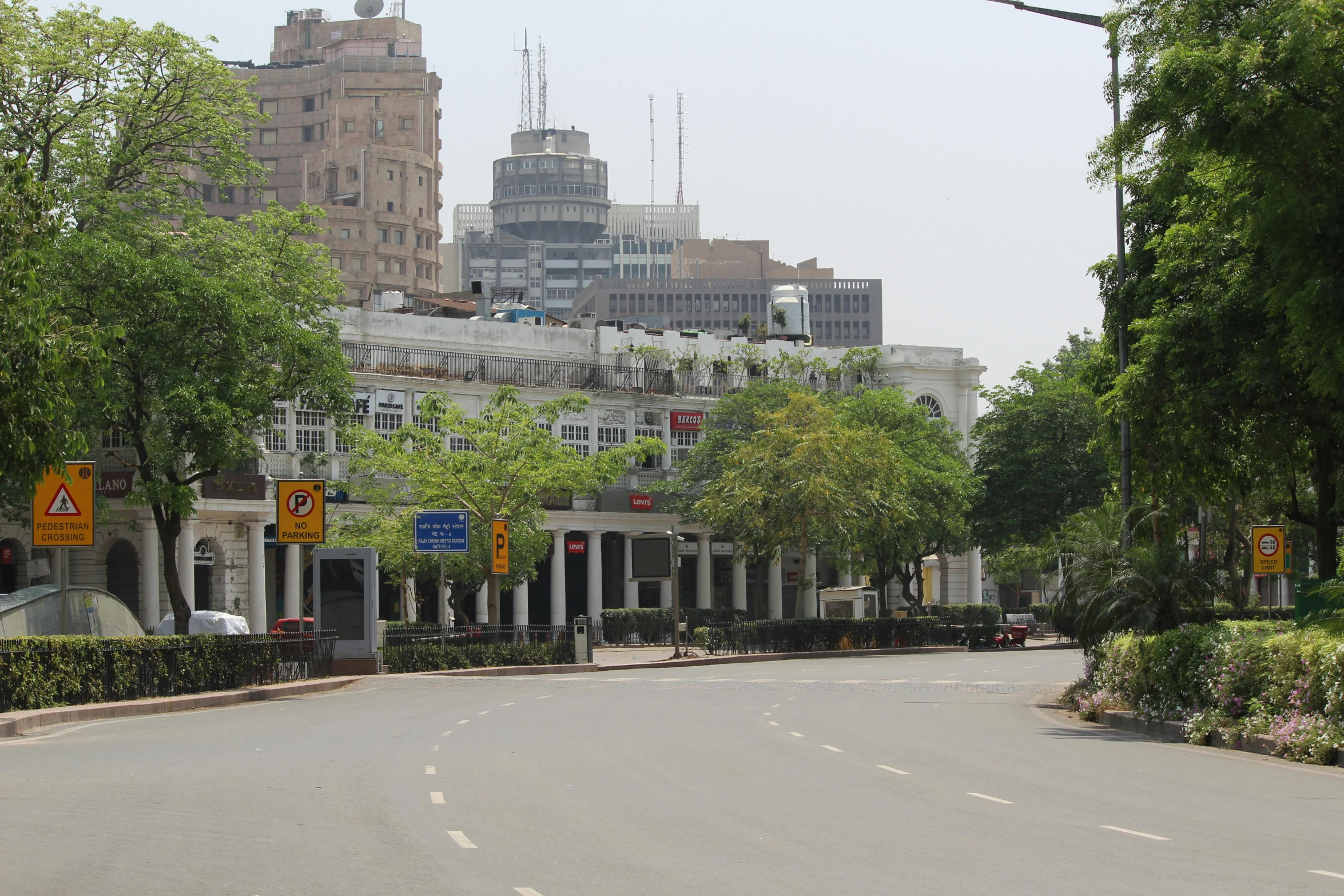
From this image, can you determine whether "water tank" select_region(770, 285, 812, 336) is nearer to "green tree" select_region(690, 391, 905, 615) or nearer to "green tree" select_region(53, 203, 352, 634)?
"green tree" select_region(690, 391, 905, 615)

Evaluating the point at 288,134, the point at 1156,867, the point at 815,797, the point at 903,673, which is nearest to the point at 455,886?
the point at 1156,867

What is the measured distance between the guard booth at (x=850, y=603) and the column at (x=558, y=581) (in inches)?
546

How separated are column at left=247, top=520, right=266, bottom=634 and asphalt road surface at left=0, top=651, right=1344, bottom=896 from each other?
35542 millimetres

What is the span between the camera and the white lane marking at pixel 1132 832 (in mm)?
11273

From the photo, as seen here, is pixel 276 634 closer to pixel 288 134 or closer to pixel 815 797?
pixel 815 797

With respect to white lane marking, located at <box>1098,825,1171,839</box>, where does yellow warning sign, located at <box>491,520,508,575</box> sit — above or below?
above

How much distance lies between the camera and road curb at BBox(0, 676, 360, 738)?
845 inches

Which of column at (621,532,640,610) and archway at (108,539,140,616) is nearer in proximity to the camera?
archway at (108,539,140,616)

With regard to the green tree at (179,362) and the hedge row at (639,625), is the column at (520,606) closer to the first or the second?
the hedge row at (639,625)

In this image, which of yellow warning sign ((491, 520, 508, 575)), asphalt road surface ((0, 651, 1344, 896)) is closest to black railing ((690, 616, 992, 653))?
yellow warning sign ((491, 520, 508, 575))

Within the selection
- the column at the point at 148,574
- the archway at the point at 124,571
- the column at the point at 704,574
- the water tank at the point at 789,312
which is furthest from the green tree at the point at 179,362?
the water tank at the point at 789,312

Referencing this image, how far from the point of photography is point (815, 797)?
543 inches

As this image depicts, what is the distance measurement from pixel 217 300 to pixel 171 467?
368 cm

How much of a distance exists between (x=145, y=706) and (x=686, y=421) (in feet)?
166
